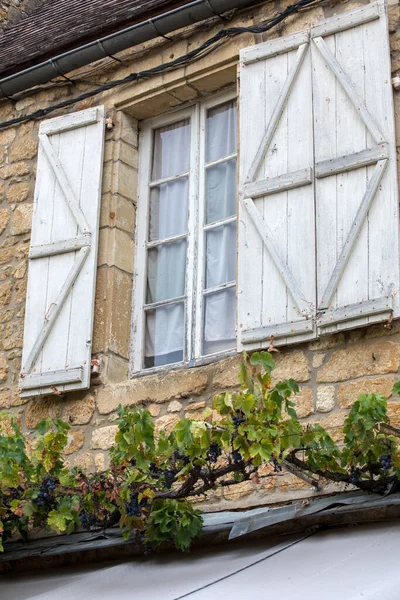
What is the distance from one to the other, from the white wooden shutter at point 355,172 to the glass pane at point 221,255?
0.68 meters

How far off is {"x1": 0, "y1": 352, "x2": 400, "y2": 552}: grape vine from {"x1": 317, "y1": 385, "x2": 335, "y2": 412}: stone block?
0.42ft

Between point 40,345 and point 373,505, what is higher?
point 40,345

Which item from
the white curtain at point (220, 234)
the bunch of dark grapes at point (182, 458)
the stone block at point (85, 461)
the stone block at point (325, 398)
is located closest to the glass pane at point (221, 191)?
the white curtain at point (220, 234)

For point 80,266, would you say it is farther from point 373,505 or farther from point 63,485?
point 373,505

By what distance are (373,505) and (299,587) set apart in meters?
0.53

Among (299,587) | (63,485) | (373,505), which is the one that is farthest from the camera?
(63,485)

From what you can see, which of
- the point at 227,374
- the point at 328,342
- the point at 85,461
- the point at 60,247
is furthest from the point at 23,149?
the point at 328,342

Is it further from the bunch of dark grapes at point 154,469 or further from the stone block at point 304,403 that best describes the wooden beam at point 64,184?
the bunch of dark grapes at point 154,469

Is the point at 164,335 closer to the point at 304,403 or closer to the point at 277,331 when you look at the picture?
the point at 277,331

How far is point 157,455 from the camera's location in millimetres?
5305

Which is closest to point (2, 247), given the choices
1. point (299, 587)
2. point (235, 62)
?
point (235, 62)

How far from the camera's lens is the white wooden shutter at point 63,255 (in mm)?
6402

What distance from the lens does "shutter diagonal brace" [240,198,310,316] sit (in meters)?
5.76

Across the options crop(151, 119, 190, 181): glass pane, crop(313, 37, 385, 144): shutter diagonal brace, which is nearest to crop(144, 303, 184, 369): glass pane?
crop(151, 119, 190, 181): glass pane
